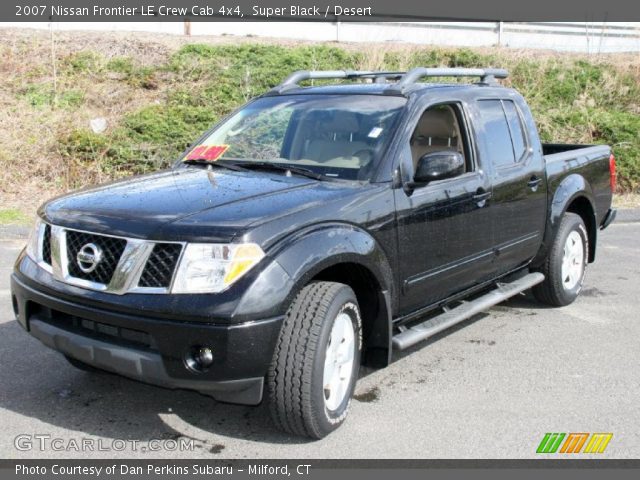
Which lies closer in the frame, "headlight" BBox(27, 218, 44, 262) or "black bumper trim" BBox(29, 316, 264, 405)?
"black bumper trim" BBox(29, 316, 264, 405)

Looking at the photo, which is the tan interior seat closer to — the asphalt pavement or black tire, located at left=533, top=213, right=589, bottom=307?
the asphalt pavement

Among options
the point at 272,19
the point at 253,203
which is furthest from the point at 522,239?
the point at 272,19

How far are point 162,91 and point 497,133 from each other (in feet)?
35.6

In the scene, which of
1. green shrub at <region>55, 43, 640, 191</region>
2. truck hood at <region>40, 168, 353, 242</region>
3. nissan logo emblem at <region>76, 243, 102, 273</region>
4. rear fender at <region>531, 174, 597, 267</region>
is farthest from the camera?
green shrub at <region>55, 43, 640, 191</region>

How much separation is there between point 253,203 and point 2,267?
499 centimetres

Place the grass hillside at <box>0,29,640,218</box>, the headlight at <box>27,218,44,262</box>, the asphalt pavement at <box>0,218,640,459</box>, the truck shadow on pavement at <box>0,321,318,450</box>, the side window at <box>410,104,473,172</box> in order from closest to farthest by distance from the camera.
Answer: the asphalt pavement at <box>0,218,640,459</box> < the truck shadow on pavement at <box>0,321,318,450</box> < the headlight at <box>27,218,44,262</box> < the side window at <box>410,104,473,172</box> < the grass hillside at <box>0,29,640,218</box>

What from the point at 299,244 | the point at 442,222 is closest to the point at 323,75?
the point at 442,222

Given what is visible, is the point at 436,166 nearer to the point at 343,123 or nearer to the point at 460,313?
the point at 343,123

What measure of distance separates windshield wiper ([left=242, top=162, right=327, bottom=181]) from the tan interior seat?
0.79 meters

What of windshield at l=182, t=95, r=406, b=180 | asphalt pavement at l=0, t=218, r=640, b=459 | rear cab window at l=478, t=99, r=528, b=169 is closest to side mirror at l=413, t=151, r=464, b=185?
windshield at l=182, t=95, r=406, b=180

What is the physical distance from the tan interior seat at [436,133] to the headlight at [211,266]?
1.82 m

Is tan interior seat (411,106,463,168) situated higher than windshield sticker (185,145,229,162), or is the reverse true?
tan interior seat (411,106,463,168)

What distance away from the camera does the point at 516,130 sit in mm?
5777

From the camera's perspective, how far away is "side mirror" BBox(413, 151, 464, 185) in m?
4.34
